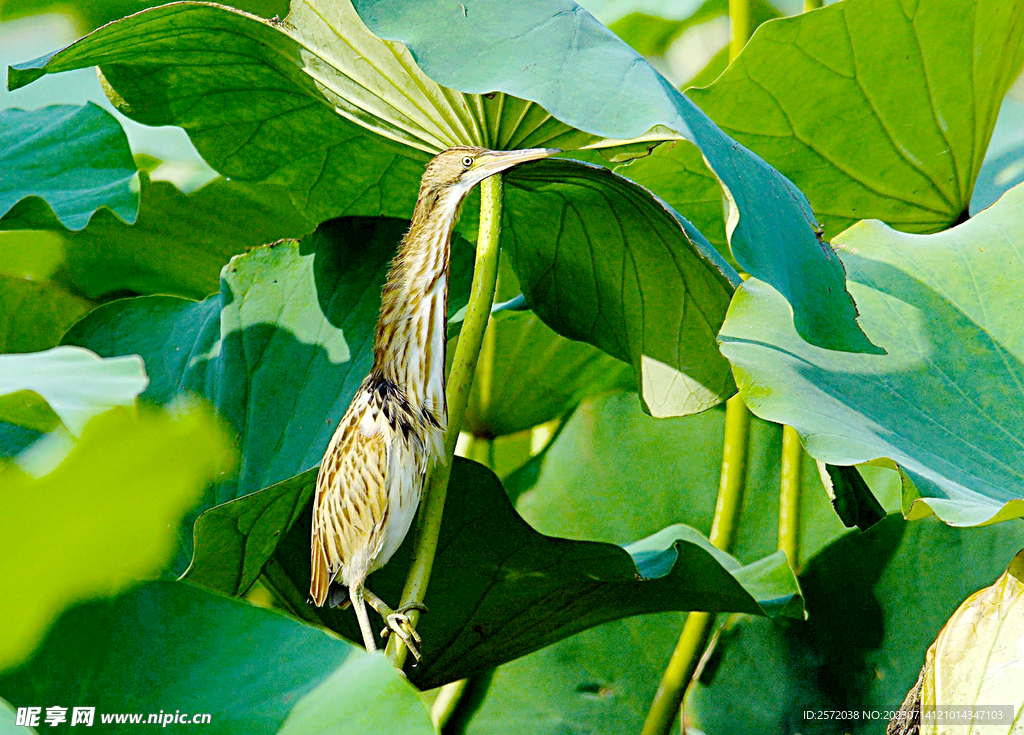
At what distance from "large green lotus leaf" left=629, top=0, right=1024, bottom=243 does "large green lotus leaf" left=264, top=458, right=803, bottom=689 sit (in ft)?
1.81

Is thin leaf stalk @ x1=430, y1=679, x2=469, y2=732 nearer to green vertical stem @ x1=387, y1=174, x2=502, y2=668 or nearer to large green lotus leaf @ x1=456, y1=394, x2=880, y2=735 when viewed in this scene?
large green lotus leaf @ x1=456, y1=394, x2=880, y2=735

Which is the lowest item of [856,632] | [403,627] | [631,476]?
[856,632]

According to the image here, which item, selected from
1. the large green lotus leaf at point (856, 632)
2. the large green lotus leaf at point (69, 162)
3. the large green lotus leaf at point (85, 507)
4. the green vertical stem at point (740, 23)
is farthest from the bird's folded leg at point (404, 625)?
the green vertical stem at point (740, 23)

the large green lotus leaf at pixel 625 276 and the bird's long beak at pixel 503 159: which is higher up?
the bird's long beak at pixel 503 159

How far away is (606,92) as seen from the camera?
753 mm

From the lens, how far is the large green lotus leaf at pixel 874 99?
1256mm

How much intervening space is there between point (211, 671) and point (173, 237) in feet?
3.85

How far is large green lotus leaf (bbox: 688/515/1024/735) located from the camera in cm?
126

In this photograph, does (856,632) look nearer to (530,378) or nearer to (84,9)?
(530,378)

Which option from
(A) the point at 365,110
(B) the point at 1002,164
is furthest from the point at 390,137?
(B) the point at 1002,164

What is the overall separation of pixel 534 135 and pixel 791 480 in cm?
69

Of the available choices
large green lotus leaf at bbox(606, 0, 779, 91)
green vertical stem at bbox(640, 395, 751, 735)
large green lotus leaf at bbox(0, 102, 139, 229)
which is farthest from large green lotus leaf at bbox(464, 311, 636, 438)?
large green lotus leaf at bbox(0, 102, 139, 229)

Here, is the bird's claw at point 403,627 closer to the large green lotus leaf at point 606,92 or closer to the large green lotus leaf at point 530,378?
the large green lotus leaf at point 606,92

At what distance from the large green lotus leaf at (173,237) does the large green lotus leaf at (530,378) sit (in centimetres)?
38
